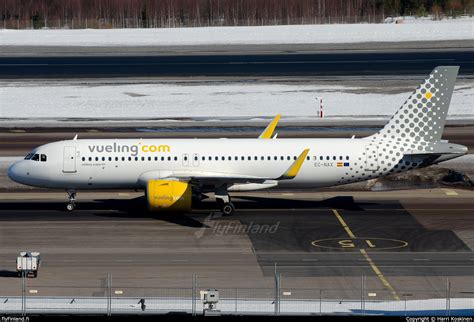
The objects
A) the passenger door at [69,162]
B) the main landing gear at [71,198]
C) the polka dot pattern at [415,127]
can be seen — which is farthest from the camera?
the main landing gear at [71,198]

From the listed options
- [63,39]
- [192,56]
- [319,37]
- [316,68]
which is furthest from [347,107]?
[63,39]

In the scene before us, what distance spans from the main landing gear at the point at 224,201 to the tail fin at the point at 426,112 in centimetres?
880

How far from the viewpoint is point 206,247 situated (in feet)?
155

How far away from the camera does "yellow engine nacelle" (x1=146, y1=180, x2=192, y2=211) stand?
2078 inches

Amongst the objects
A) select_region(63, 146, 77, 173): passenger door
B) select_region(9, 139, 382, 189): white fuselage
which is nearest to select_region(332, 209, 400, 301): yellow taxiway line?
select_region(9, 139, 382, 189): white fuselage

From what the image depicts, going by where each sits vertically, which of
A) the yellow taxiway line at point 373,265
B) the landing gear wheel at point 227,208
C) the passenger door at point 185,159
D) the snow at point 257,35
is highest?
the snow at point 257,35

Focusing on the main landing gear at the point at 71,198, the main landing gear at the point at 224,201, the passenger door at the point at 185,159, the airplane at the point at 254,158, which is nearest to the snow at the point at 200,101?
the airplane at the point at 254,158

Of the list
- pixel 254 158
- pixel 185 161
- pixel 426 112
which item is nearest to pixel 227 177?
pixel 254 158

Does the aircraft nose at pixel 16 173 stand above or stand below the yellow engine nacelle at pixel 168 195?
above

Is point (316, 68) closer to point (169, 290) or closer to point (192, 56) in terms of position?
point (192, 56)

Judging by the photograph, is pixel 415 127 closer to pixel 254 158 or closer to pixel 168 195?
pixel 254 158

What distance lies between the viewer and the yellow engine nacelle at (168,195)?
52.8m

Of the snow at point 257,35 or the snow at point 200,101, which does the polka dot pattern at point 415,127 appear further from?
the snow at point 257,35

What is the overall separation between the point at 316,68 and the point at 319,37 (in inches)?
2131
